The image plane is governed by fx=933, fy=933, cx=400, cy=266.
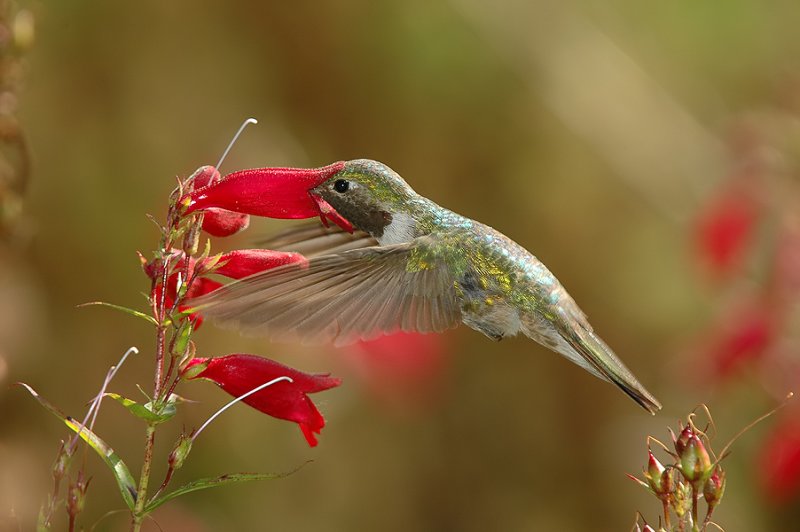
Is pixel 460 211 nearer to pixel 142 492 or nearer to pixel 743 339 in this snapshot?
pixel 743 339

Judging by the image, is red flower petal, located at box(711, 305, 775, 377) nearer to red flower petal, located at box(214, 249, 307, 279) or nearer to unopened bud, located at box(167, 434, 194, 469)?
red flower petal, located at box(214, 249, 307, 279)

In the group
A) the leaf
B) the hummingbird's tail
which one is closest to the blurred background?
the hummingbird's tail

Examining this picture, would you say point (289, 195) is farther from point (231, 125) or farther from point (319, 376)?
point (231, 125)

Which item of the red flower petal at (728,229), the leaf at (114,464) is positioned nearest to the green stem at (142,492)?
the leaf at (114,464)

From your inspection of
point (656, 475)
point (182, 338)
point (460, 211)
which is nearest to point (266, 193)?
point (182, 338)

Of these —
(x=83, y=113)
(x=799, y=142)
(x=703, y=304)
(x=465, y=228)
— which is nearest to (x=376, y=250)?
(x=465, y=228)
